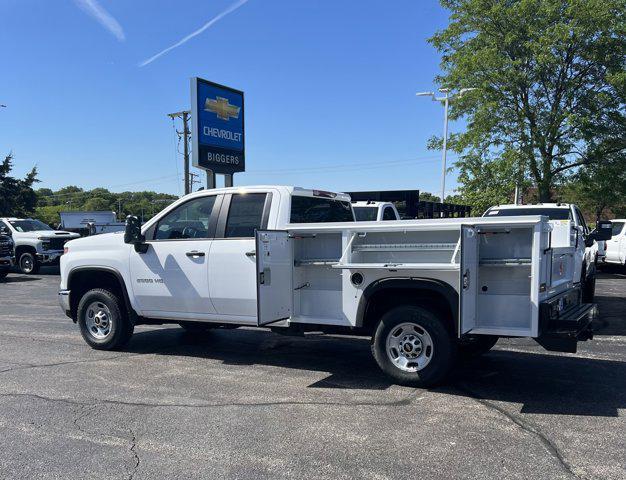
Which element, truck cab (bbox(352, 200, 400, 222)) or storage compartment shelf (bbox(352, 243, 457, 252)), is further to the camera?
truck cab (bbox(352, 200, 400, 222))

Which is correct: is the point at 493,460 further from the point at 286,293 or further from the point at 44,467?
the point at 44,467

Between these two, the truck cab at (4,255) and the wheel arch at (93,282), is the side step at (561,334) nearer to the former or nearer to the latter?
the wheel arch at (93,282)

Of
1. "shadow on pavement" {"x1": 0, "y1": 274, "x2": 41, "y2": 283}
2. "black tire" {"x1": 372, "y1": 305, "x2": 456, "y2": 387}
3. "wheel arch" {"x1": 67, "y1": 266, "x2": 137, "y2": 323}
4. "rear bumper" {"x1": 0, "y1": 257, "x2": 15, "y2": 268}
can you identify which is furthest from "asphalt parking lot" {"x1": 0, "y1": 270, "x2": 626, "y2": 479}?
"shadow on pavement" {"x1": 0, "y1": 274, "x2": 41, "y2": 283}

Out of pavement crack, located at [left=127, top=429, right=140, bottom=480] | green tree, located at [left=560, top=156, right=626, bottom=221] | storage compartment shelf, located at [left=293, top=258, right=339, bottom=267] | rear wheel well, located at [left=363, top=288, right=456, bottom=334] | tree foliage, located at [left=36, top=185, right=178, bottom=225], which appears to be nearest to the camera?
pavement crack, located at [left=127, top=429, right=140, bottom=480]

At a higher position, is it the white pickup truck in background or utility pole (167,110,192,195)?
utility pole (167,110,192,195)

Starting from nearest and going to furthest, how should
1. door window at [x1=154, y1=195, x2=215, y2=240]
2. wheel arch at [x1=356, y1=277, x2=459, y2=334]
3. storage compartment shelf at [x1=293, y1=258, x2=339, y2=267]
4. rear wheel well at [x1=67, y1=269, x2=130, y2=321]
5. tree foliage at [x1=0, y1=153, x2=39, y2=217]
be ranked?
1. wheel arch at [x1=356, y1=277, x2=459, y2=334]
2. storage compartment shelf at [x1=293, y1=258, x2=339, y2=267]
3. door window at [x1=154, y1=195, x2=215, y2=240]
4. rear wheel well at [x1=67, y1=269, x2=130, y2=321]
5. tree foliage at [x1=0, y1=153, x2=39, y2=217]

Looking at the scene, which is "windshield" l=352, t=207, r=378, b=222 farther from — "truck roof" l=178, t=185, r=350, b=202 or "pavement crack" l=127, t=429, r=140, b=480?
"pavement crack" l=127, t=429, r=140, b=480

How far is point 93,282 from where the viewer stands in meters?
7.48

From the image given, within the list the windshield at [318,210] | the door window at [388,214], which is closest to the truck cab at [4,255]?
the door window at [388,214]

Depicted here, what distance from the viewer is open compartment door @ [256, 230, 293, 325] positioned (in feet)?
18.5

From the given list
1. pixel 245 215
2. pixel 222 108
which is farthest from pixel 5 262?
pixel 245 215

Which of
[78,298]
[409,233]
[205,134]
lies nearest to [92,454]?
[409,233]

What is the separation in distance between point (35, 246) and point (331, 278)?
56.1 feet

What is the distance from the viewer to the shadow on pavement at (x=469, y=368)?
5207 millimetres
